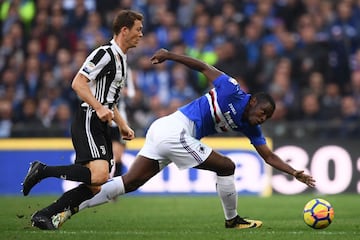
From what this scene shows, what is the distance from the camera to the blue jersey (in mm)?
9250

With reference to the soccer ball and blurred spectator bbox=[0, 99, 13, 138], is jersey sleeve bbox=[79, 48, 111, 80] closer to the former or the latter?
the soccer ball

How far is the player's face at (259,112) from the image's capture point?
29.7ft

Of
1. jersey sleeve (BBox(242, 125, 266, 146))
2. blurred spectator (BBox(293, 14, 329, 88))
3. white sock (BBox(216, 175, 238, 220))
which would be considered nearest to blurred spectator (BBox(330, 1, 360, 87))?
blurred spectator (BBox(293, 14, 329, 88))

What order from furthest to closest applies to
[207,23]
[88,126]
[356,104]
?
[207,23] < [356,104] < [88,126]

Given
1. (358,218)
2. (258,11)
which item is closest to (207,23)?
(258,11)

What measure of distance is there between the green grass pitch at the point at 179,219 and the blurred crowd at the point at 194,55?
193 centimetres

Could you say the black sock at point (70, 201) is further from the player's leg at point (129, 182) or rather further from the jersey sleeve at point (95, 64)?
the jersey sleeve at point (95, 64)

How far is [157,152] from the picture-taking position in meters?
9.44

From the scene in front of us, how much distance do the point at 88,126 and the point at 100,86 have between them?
43cm

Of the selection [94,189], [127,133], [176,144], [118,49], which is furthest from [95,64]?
[94,189]

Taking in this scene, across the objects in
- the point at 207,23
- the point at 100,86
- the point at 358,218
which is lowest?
the point at 358,218

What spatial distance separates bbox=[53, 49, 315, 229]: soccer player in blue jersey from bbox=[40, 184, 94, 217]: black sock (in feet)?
0.30

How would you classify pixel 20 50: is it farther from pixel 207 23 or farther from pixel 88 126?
pixel 88 126

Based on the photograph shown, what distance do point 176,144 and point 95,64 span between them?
1.24m
